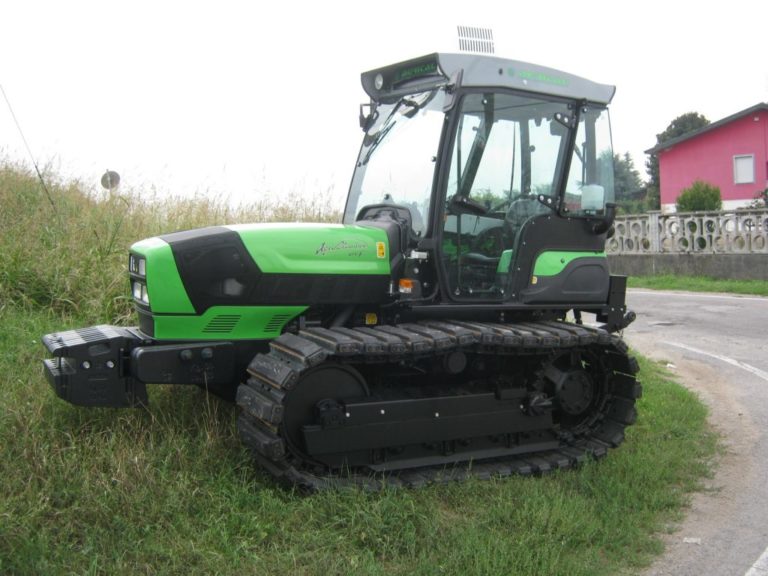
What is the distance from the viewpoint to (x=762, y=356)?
31.8 ft

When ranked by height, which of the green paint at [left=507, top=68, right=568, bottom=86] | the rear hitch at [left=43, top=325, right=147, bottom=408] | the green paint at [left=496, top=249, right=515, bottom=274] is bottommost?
the rear hitch at [left=43, top=325, right=147, bottom=408]

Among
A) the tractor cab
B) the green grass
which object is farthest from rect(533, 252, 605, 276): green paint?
the green grass

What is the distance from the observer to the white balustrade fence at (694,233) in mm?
17688

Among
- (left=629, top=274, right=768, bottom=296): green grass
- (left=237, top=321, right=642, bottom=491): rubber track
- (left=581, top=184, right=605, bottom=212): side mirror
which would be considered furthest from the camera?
(left=629, top=274, right=768, bottom=296): green grass

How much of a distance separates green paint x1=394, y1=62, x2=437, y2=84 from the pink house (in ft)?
109

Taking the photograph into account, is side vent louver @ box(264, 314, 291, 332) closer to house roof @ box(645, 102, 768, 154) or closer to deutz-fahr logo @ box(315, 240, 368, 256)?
deutz-fahr logo @ box(315, 240, 368, 256)

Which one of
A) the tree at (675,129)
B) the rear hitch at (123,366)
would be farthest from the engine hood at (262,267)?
the tree at (675,129)

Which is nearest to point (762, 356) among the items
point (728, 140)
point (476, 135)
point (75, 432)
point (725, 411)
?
point (725, 411)

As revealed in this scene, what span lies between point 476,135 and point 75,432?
3.37m

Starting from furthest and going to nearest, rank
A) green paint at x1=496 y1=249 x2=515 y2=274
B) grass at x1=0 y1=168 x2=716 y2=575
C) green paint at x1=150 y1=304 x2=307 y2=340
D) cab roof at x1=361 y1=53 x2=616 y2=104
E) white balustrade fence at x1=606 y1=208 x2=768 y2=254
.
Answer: white balustrade fence at x1=606 y1=208 x2=768 y2=254 → green paint at x1=496 y1=249 x2=515 y2=274 → cab roof at x1=361 y1=53 x2=616 y2=104 → green paint at x1=150 y1=304 x2=307 y2=340 → grass at x1=0 y1=168 x2=716 y2=575

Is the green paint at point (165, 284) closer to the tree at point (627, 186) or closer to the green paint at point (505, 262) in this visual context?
the green paint at point (505, 262)

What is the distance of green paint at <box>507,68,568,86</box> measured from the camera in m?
5.75

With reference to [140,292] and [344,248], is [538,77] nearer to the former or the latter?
[344,248]

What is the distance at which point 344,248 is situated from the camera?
5414 mm
